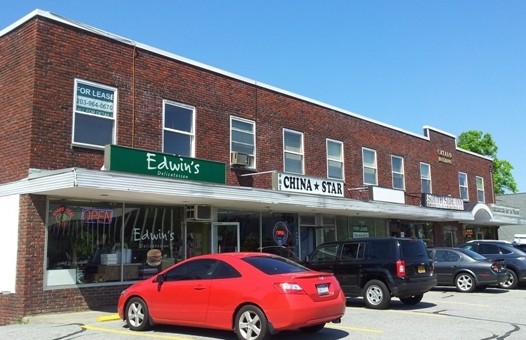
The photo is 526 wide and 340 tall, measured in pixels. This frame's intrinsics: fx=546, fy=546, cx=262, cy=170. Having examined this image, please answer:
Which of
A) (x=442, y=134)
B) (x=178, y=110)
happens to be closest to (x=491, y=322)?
(x=178, y=110)

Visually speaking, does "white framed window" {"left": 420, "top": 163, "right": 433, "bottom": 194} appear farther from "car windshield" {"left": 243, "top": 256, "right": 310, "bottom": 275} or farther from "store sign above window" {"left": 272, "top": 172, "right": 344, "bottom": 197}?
"car windshield" {"left": 243, "top": 256, "right": 310, "bottom": 275}

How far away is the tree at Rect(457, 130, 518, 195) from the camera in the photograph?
60.3 meters

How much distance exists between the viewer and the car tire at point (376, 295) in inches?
508

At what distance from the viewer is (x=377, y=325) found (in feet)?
34.1

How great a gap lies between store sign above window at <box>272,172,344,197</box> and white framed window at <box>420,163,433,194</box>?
1021 cm

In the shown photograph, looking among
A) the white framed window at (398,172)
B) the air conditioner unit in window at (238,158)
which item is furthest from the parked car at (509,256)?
the air conditioner unit in window at (238,158)

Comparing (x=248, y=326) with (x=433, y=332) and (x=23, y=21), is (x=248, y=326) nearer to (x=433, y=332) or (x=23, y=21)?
(x=433, y=332)

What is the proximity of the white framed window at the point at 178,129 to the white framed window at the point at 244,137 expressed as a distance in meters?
1.71

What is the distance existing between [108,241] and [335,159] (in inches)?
427

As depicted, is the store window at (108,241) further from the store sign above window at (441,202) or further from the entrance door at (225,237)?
the store sign above window at (441,202)

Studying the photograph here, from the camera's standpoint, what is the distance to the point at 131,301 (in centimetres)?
1030

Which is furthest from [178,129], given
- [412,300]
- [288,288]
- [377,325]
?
[288,288]

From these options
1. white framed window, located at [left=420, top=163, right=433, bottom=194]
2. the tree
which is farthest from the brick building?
the tree

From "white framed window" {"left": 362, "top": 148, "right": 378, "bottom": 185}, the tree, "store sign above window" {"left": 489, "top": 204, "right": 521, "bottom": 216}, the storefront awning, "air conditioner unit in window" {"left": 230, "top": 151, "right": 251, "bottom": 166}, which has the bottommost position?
the storefront awning
